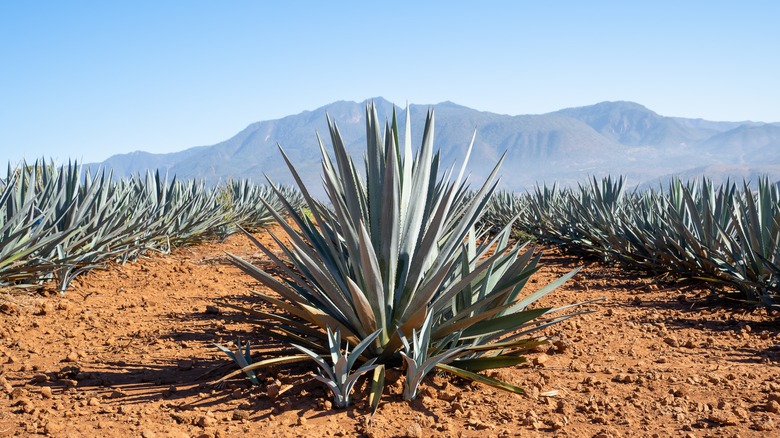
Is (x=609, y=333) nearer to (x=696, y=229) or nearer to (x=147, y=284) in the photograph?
(x=696, y=229)

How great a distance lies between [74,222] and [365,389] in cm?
341

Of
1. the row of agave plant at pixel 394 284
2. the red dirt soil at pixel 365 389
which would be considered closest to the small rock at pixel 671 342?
the red dirt soil at pixel 365 389

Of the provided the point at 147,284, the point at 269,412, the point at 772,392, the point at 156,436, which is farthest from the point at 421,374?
the point at 147,284

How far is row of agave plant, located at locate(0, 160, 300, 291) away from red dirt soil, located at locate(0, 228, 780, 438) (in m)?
0.31

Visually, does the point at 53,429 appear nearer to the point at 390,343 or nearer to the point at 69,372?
the point at 69,372

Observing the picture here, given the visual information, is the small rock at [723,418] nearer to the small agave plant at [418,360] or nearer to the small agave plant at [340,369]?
the small agave plant at [418,360]

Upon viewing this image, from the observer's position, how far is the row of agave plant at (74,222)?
4.17 meters

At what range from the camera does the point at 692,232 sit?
5.36 meters

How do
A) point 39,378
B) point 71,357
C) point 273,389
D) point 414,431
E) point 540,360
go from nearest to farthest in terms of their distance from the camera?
point 414,431
point 273,389
point 39,378
point 540,360
point 71,357

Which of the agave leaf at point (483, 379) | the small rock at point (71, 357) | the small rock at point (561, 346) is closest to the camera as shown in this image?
the agave leaf at point (483, 379)

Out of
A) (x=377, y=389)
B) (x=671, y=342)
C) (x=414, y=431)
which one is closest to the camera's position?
(x=414, y=431)

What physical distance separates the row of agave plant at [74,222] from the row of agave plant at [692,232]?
2956mm

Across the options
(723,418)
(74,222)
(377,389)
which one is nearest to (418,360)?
(377,389)

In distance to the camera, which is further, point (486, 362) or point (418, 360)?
point (486, 362)
